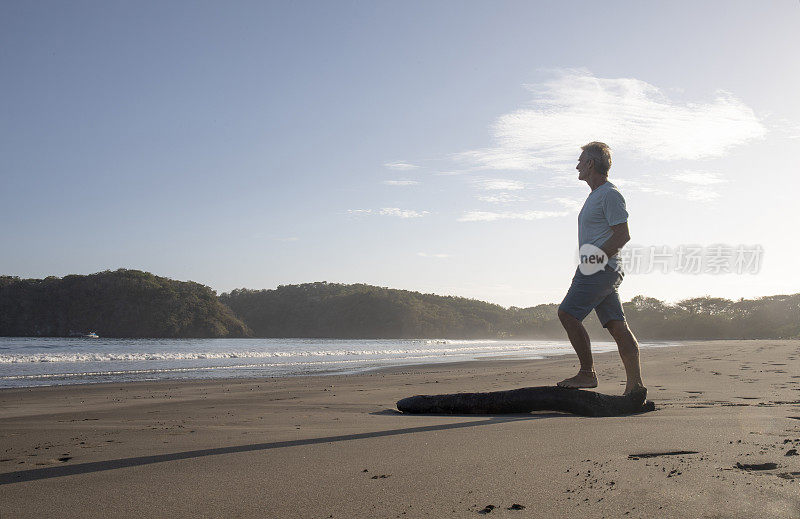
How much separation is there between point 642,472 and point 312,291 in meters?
102

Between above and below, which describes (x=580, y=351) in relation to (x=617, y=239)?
below

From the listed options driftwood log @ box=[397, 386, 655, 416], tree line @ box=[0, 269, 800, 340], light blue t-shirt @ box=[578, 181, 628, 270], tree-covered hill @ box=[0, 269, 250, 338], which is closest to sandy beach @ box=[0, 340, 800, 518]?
driftwood log @ box=[397, 386, 655, 416]

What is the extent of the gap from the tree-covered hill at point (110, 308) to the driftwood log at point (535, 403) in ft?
230

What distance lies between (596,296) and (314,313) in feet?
301

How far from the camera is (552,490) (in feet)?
5.73

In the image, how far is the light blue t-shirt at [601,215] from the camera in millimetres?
4070

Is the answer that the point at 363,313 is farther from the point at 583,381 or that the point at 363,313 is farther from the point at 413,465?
the point at 413,465

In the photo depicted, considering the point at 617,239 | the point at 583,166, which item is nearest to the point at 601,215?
the point at 617,239

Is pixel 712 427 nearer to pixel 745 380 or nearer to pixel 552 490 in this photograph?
pixel 552 490

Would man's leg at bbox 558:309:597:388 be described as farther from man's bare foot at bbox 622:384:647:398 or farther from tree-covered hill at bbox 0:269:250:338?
tree-covered hill at bbox 0:269:250:338

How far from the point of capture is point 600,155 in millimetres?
4375

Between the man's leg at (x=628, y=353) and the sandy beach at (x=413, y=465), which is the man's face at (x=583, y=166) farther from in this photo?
the sandy beach at (x=413, y=465)

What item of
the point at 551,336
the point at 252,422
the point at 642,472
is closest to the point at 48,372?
the point at 252,422

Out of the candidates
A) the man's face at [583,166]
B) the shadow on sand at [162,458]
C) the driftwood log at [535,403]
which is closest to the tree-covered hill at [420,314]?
the man's face at [583,166]
